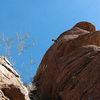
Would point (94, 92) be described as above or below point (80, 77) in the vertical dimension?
below

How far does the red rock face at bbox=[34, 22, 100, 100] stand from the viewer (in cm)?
964

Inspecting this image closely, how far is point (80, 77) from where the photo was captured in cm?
1092

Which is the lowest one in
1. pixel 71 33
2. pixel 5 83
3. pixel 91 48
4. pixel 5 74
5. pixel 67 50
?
pixel 5 83

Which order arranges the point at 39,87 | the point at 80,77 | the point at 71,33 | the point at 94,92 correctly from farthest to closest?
the point at 71,33 < the point at 39,87 < the point at 80,77 < the point at 94,92

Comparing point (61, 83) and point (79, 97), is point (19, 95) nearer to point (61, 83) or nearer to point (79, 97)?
point (79, 97)

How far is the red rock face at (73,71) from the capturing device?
9.64 m

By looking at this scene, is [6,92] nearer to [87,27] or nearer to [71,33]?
[71,33]

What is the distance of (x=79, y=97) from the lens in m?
9.59

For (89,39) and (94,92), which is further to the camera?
(89,39)

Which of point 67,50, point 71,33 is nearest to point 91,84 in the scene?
point 67,50

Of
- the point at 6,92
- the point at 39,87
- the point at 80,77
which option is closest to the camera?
the point at 6,92

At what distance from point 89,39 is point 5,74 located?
923 cm

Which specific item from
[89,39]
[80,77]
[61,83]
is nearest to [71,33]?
[89,39]

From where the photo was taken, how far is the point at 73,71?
12484 mm
